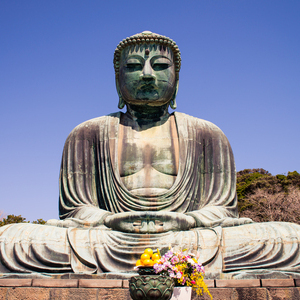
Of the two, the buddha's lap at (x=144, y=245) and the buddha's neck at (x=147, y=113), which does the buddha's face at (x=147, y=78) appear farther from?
the buddha's lap at (x=144, y=245)

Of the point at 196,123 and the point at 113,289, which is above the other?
the point at 196,123

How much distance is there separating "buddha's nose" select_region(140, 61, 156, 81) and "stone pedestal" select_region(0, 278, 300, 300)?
13.6ft

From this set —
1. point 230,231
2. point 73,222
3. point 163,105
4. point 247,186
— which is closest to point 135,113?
point 163,105

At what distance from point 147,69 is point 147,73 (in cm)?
10

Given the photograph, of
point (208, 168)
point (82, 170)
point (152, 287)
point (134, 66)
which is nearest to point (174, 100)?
point (134, 66)

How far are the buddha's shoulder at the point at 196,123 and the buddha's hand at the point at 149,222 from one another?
2.42 metres

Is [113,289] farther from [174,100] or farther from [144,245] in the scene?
[174,100]

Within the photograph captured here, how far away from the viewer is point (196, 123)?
857 centimetres

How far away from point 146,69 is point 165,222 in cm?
304

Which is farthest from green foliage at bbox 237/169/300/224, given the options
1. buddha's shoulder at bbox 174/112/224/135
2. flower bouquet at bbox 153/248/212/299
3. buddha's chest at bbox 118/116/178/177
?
flower bouquet at bbox 153/248/212/299

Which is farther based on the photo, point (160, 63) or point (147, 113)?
point (147, 113)

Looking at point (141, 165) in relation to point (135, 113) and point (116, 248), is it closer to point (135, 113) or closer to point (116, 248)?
point (135, 113)

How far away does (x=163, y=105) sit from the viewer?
8.65 meters

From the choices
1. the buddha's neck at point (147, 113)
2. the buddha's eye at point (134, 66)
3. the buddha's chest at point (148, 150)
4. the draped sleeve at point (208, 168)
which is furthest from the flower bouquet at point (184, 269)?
the buddha's eye at point (134, 66)
